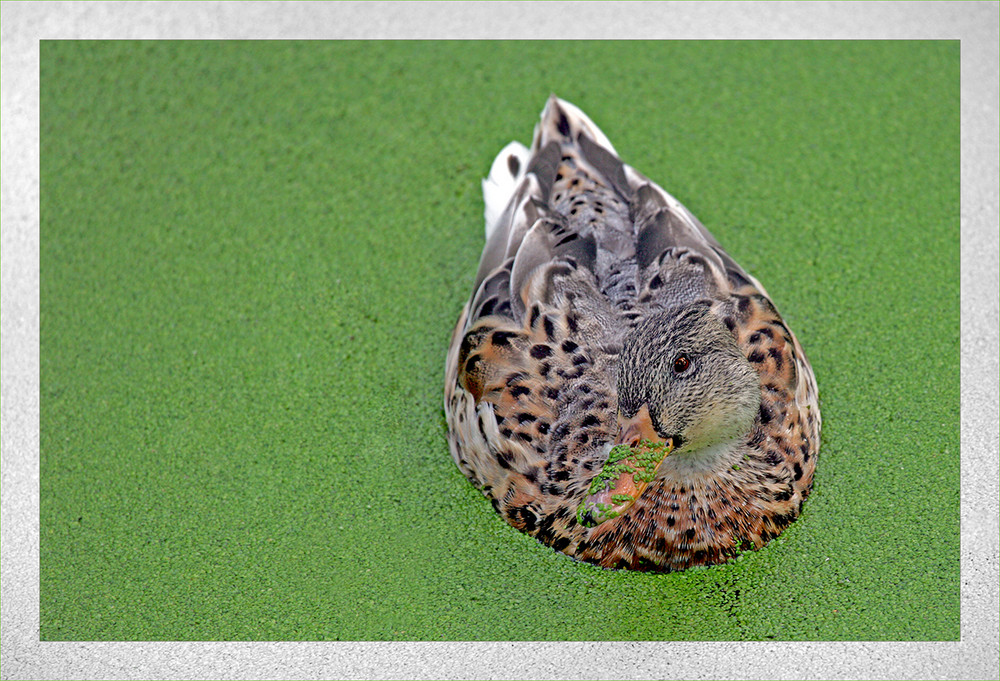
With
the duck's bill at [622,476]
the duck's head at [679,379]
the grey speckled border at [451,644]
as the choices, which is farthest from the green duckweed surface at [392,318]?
the duck's head at [679,379]

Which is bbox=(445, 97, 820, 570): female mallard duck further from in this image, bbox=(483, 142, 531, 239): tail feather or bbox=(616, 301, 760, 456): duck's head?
bbox=(483, 142, 531, 239): tail feather

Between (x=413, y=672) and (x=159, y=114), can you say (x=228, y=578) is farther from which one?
(x=159, y=114)

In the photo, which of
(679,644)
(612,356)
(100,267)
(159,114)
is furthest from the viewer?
(159,114)

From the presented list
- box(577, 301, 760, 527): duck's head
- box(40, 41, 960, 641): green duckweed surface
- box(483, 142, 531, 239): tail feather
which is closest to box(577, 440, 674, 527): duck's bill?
box(577, 301, 760, 527): duck's head

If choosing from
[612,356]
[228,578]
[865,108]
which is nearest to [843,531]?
[612,356]

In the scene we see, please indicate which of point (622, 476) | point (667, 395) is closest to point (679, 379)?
point (667, 395)

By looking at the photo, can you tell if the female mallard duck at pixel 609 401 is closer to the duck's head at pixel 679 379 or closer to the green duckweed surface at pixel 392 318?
the duck's head at pixel 679 379

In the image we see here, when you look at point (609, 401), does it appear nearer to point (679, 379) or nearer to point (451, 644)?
point (679, 379)
